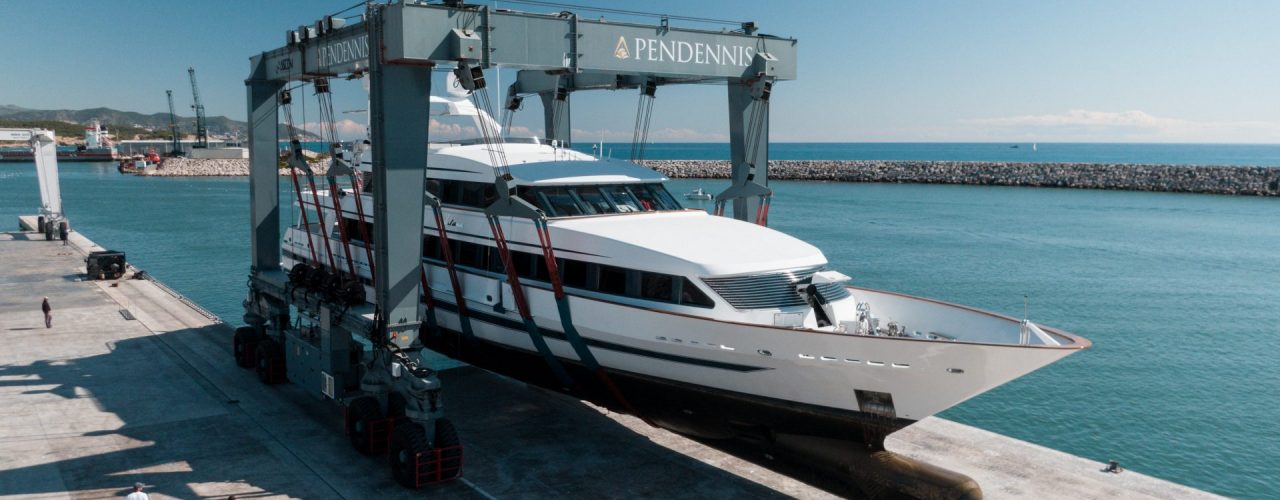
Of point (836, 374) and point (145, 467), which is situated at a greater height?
point (836, 374)

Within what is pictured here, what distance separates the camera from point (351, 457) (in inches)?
558

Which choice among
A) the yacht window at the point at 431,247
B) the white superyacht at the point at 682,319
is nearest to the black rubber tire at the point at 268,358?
the white superyacht at the point at 682,319

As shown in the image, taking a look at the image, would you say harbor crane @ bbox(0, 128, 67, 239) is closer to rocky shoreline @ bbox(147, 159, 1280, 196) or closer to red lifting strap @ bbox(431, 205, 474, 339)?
red lifting strap @ bbox(431, 205, 474, 339)

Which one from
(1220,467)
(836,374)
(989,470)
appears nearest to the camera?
(836,374)

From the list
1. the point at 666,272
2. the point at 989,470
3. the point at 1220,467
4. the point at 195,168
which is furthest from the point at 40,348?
the point at 195,168

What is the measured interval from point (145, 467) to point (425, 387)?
4.66 meters

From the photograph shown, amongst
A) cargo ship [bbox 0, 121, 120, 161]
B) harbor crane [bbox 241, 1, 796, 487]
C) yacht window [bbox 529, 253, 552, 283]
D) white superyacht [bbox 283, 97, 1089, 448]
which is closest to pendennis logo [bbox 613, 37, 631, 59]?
harbor crane [bbox 241, 1, 796, 487]

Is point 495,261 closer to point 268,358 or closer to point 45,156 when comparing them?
point 268,358

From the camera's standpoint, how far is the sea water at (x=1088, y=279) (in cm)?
2098

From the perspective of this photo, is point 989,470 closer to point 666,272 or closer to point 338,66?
point 666,272

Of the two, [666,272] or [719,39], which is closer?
[666,272]

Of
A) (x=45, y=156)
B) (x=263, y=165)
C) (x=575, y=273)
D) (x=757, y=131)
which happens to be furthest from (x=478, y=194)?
(x=45, y=156)

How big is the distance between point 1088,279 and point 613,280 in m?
34.2

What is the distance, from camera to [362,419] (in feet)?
46.0
